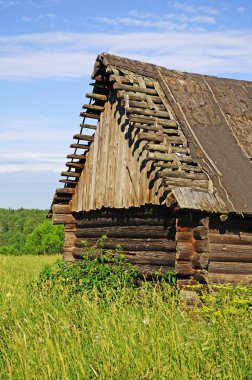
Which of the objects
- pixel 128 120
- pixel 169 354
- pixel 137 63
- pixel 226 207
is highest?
pixel 137 63

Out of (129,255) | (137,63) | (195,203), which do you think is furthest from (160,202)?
(137,63)

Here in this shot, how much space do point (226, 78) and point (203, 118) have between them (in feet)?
9.39

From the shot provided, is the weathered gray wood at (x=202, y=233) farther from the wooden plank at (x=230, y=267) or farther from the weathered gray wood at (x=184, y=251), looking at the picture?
the wooden plank at (x=230, y=267)

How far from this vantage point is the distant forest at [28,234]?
4609cm

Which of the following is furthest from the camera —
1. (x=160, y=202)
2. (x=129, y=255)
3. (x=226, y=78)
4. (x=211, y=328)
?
(x=226, y=78)

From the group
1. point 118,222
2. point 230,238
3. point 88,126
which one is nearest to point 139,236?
point 118,222

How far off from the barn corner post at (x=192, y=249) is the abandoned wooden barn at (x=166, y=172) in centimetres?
2

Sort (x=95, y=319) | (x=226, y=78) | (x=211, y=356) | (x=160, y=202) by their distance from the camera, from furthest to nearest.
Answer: (x=226, y=78) → (x=160, y=202) → (x=95, y=319) → (x=211, y=356)

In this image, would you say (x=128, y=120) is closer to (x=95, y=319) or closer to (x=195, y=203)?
(x=195, y=203)

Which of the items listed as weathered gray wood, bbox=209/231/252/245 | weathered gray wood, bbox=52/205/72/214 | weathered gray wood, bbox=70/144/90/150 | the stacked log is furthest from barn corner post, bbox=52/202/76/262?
weathered gray wood, bbox=209/231/252/245

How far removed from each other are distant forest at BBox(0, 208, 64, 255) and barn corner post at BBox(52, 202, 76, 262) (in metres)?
9.03

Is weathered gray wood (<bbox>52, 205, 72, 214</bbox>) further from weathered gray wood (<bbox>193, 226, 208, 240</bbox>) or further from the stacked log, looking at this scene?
weathered gray wood (<bbox>193, 226, 208, 240</bbox>)

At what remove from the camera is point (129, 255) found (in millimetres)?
13641

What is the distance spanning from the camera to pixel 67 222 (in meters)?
16.4
